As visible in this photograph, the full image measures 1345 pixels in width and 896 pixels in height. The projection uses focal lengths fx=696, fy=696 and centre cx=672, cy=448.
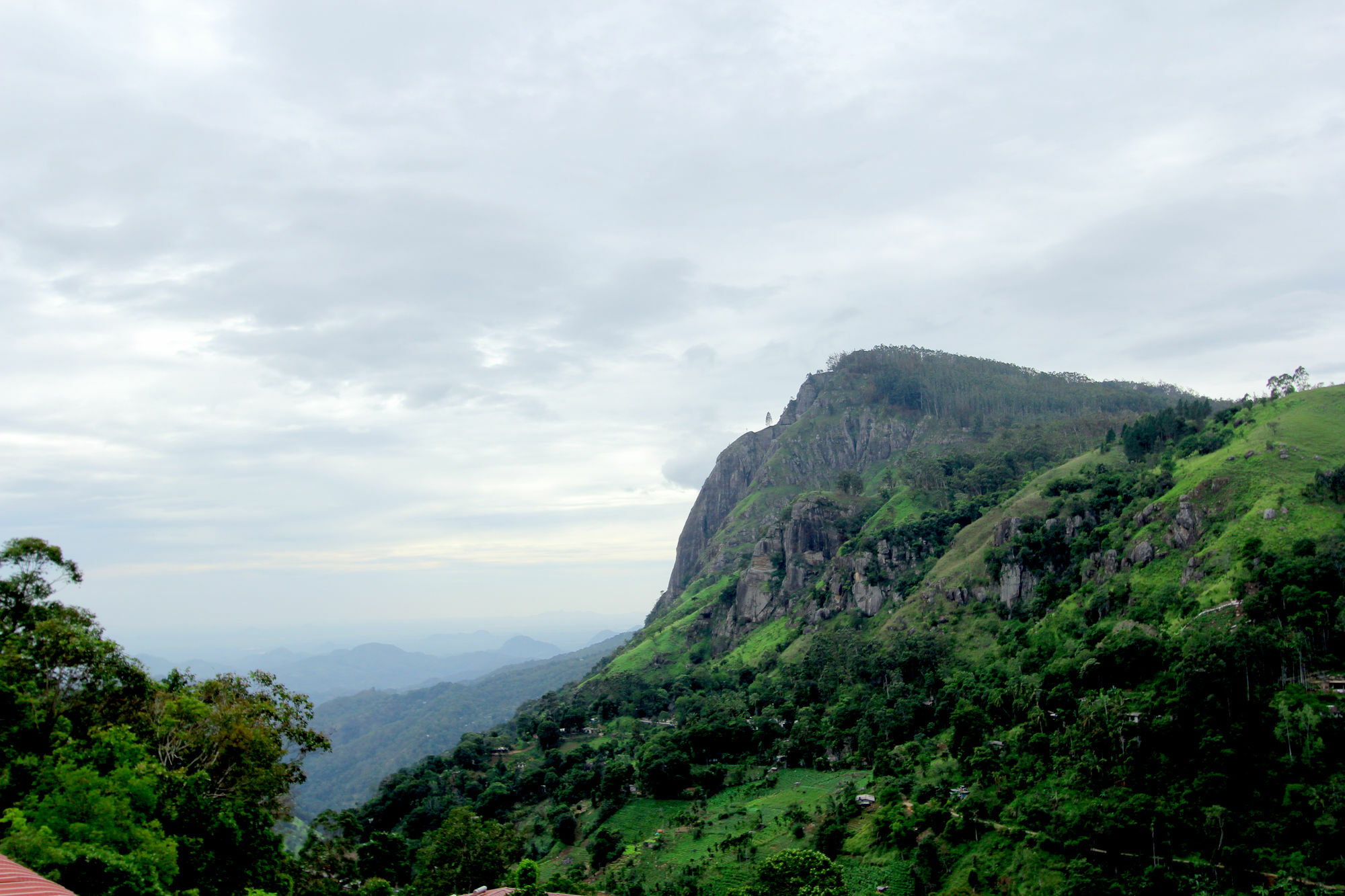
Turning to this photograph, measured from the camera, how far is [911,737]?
68500 millimetres

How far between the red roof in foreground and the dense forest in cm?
418

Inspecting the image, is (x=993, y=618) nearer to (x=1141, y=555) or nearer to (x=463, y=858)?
(x=1141, y=555)

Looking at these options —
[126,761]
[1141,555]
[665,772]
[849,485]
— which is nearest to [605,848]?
[665,772]

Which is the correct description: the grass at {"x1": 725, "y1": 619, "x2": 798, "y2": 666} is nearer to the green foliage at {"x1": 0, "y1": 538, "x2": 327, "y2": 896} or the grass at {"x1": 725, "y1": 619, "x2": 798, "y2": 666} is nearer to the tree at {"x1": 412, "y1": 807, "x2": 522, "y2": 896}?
the tree at {"x1": 412, "y1": 807, "x2": 522, "y2": 896}

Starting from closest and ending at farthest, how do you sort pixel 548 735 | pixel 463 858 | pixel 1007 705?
pixel 463 858
pixel 1007 705
pixel 548 735

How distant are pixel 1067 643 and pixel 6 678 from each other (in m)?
75.1

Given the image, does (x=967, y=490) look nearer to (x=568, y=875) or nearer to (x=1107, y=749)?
(x=1107, y=749)

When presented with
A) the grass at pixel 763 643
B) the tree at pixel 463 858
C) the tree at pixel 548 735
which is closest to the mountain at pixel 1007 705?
the tree at pixel 548 735

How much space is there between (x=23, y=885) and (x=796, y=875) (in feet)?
120

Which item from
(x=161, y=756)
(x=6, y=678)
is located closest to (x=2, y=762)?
(x=6, y=678)

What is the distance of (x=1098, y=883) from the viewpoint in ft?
121

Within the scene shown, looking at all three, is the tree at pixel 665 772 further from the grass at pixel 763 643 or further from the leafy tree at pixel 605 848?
the grass at pixel 763 643

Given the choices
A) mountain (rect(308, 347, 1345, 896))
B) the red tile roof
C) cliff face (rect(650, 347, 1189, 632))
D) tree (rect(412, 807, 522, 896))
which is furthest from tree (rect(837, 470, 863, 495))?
the red tile roof

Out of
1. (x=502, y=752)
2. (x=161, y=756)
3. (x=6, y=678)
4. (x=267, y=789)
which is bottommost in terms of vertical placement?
(x=502, y=752)
